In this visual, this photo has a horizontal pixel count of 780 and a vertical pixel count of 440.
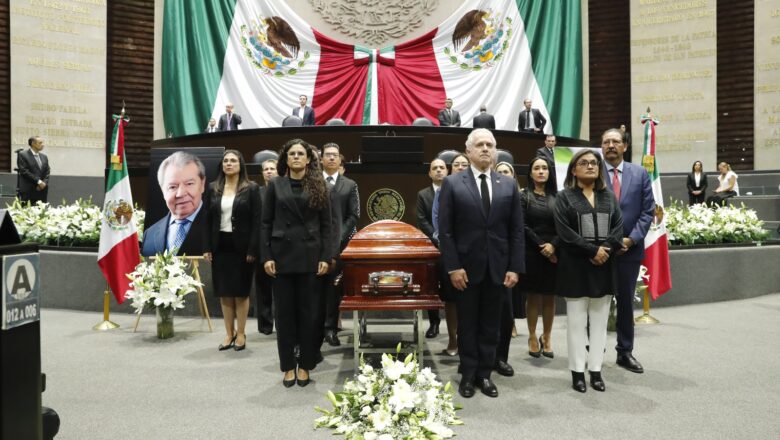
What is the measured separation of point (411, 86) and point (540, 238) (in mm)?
8073

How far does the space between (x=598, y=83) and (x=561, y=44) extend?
4.14 ft

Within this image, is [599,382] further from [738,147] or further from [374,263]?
[738,147]

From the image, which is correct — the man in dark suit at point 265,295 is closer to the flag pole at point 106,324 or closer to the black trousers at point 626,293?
the flag pole at point 106,324

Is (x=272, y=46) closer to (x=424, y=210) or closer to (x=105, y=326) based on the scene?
(x=105, y=326)

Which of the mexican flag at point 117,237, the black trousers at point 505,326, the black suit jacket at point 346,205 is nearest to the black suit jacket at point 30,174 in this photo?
the mexican flag at point 117,237

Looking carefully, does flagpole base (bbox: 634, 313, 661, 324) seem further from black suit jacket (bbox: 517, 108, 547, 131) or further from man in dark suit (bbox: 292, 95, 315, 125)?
man in dark suit (bbox: 292, 95, 315, 125)

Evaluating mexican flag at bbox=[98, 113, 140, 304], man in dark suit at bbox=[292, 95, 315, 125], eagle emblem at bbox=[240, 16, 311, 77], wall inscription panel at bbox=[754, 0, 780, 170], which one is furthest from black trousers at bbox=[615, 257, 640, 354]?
eagle emblem at bbox=[240, 16, 311, 77]

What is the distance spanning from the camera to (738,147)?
10727mm

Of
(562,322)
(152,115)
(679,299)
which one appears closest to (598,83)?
(679,299)

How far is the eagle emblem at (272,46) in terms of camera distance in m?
11.1

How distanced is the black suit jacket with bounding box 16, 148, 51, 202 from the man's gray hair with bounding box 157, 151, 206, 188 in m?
4.83

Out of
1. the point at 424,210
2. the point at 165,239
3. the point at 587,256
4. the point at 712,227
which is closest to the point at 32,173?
the point at 165,239

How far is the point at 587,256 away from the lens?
10.5ft

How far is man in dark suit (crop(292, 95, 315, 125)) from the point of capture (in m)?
9.96
